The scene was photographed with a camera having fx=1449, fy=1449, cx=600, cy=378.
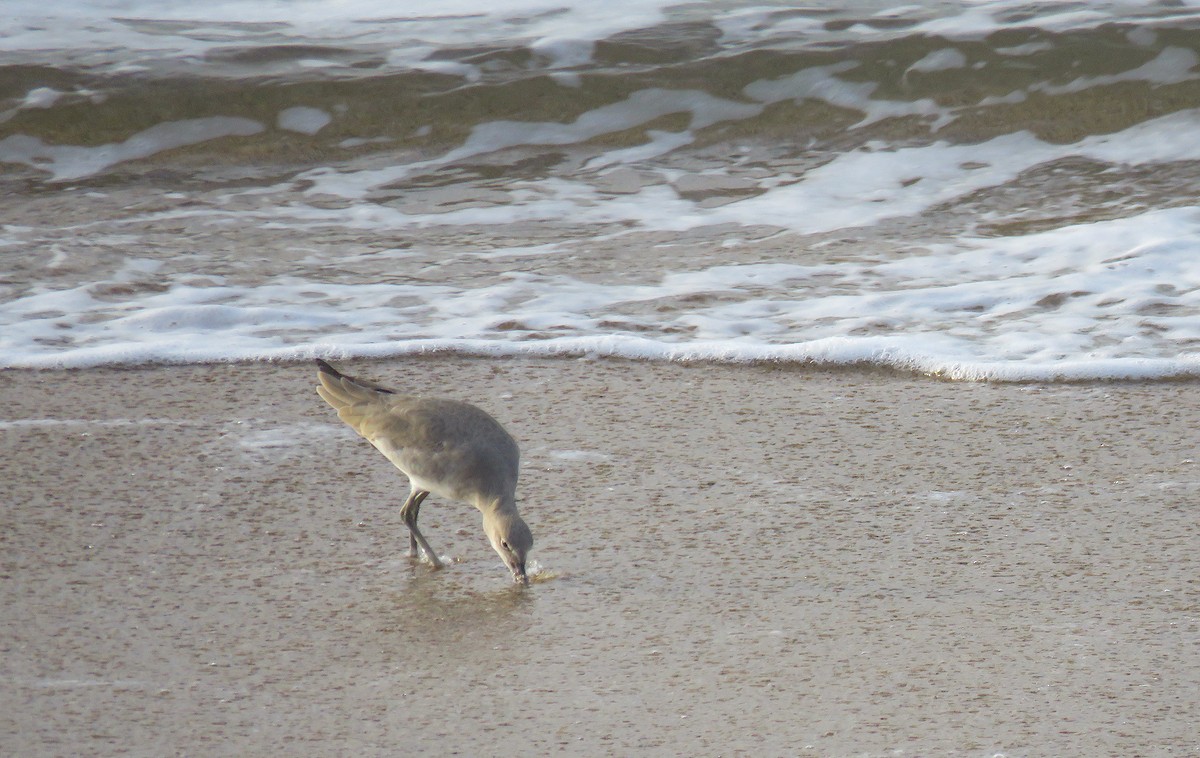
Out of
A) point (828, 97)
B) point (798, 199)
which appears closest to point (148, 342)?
point (798, 199)

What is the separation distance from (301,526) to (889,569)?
53.8 inches

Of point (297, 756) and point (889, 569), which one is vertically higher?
point (297, 756)

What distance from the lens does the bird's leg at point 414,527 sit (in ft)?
10.6

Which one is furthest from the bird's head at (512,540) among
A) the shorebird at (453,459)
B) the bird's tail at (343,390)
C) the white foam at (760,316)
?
the white foam at (760,316)

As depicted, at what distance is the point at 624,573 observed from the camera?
3186 millimetres

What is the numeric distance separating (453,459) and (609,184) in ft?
14.5

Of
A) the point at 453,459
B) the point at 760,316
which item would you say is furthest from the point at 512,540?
the point at 760,316

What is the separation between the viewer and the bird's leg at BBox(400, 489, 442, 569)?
3240 mm

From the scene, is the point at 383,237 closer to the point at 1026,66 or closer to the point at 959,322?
the point at 959,322

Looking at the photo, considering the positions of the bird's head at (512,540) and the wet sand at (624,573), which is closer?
the wet sand at (624,573)

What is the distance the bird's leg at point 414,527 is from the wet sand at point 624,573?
41 millimetres

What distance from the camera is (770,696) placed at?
2.62m

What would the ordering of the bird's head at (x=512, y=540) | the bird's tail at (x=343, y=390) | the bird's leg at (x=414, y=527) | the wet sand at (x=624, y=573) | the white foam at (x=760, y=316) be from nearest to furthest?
the wet sand at (x=624, y=573), the bird's head at (x=512, y=540), the bird's leg at (x=414, y=527), the bird's tail at (x=343, y=390), the white foam at (x=760, y=316)

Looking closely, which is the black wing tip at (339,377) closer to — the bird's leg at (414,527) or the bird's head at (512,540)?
the bird's leg at (414,527)
